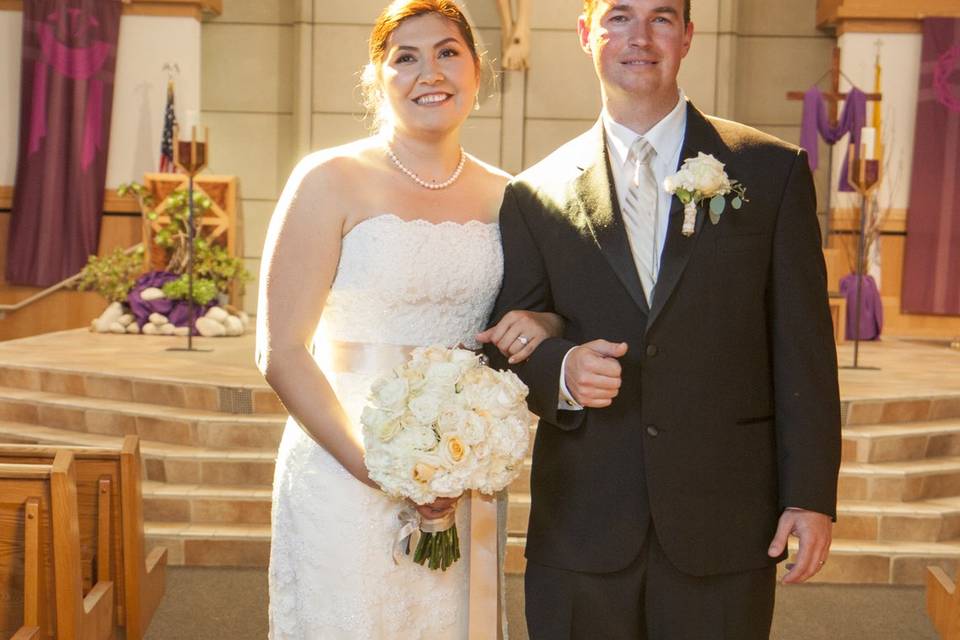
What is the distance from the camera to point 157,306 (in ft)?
24.2

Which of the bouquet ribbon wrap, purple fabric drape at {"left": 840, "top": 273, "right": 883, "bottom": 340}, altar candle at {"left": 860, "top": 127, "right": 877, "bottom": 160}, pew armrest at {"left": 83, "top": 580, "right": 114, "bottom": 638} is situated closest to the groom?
the bouquet ribbon wrap

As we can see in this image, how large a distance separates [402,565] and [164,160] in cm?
664

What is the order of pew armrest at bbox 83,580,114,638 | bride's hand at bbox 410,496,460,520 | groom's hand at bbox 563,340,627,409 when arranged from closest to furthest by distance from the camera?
1. groom's hand at bbox 563,340,627,409
2. bride's hand at bbox 410,496,460,520
3. pew armrest at bbox 83,580,114,638

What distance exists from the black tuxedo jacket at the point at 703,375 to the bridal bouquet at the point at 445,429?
0.09 metres

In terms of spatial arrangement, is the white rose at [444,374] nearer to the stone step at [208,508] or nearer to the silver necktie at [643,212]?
the silver necktie at [643,212]

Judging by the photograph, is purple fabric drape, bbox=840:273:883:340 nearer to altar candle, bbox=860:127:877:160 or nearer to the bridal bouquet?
altar candle, bbox=860:127:877:160

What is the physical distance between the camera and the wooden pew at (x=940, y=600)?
3.57 metres

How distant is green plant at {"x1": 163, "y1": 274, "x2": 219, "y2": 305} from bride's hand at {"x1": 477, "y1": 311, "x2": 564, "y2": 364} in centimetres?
Answer: 558

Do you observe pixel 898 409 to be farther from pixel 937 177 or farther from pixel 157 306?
pixel 157 306

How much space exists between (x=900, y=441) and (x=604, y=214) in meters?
3.39

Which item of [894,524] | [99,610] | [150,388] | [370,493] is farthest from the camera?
[150,388]

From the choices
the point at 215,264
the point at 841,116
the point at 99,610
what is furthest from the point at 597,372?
the point at 841,116

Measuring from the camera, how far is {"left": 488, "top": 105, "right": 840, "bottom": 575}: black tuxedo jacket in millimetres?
1953

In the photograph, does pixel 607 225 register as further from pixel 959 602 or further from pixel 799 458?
pixel 959 602
